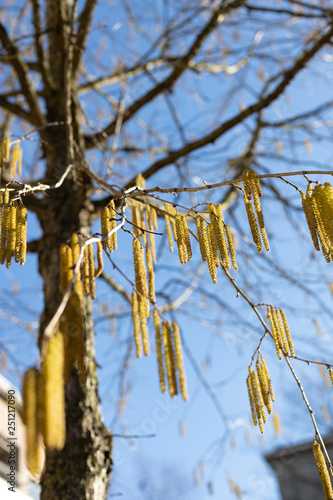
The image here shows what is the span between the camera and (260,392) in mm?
1503

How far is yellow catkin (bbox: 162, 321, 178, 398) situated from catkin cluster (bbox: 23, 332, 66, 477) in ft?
1.66

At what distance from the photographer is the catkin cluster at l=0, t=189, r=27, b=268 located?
1.50 meters

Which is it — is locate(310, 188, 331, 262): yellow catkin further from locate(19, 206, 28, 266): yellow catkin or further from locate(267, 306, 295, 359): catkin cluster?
locate(19, 206, 28, 266): yellow catkin

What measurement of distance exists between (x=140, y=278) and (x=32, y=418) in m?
0.70

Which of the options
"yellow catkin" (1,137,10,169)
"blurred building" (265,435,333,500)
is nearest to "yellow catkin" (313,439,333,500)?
"yellow catkin" (1,137,10,169)

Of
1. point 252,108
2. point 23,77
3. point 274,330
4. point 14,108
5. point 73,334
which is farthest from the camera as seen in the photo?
point 14,108

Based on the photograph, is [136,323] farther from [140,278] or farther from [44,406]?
[44,406]

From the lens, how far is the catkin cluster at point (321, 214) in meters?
1.28

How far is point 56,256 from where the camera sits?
2.91 meters

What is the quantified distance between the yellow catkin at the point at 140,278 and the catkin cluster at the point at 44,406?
0.60 meters

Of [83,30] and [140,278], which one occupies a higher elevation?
[83,30]

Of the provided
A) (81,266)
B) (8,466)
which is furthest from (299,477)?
(81,266)

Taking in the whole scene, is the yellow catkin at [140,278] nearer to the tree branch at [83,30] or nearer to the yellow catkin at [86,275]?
the yellow catkin at [86,275]

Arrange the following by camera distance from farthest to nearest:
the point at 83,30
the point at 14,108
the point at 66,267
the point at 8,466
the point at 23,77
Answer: the point at 8,466 < the point at 14,108 < the point at 83,30 < the point at 23,77 < the point at 66,267
